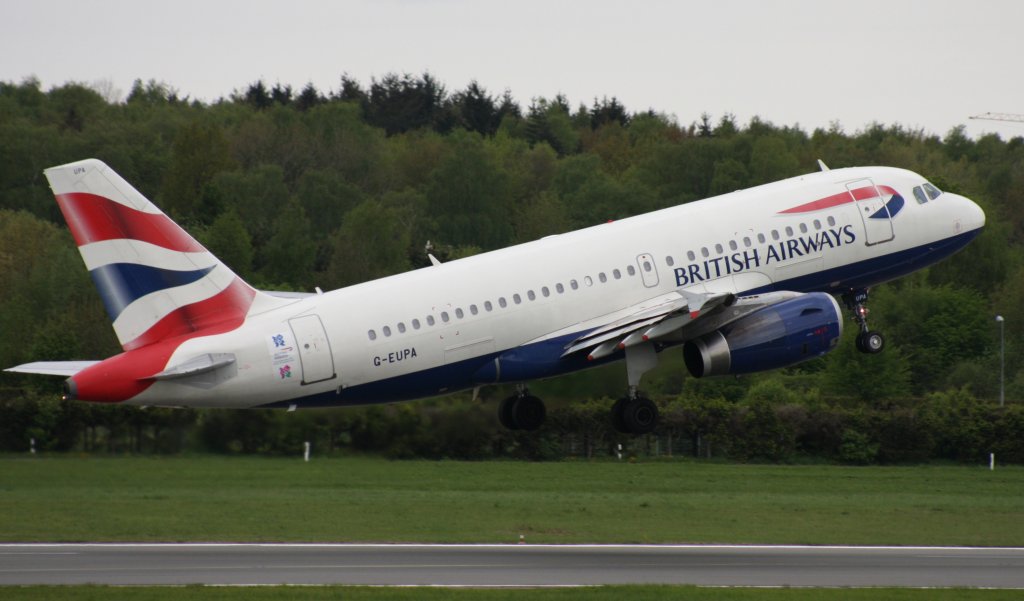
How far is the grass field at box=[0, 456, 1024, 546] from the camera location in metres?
52.1

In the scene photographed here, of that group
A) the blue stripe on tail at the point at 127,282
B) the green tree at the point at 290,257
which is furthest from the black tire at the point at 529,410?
the green tree at the point at 290,257

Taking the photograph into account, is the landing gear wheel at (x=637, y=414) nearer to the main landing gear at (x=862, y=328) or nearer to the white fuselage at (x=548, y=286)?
the white fuselage at (x=548, y=286)

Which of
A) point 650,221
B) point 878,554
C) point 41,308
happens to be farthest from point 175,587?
point 41,308

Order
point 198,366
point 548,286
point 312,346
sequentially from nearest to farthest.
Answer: point 198,366 → point 312,346 → point 548,286

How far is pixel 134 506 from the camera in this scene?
55625 mm

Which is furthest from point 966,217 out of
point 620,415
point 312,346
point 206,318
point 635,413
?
point 206,318

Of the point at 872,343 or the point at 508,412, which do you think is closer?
the point at 508,412

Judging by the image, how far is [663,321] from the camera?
4722cm

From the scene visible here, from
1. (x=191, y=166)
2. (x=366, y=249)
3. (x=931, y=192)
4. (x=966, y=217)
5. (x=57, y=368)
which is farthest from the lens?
(x=191, y=166)

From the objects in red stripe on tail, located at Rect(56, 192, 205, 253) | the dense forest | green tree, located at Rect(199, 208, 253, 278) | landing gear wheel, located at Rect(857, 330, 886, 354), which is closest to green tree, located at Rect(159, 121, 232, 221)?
the dense forest

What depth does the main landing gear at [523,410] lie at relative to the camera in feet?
167

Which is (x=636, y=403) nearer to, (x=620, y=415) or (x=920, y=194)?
(x=620, y=415)

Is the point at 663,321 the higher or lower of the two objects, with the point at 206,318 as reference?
lower

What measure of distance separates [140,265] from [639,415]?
1491 centimetres
